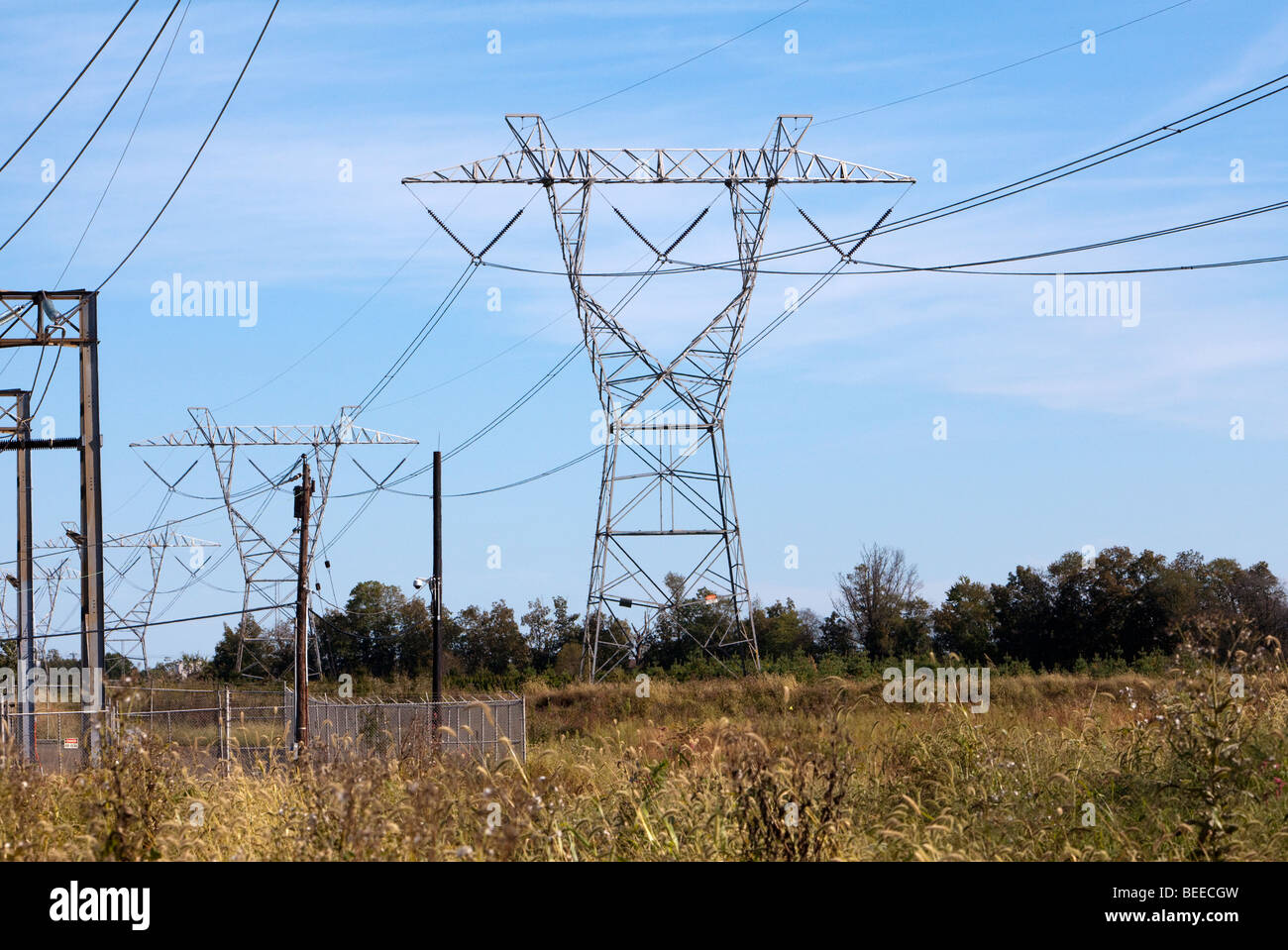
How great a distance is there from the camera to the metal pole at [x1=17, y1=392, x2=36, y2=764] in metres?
24.4

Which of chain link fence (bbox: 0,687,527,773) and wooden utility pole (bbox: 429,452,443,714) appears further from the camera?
wooden utility pole (bbox: 429,452,443,714)

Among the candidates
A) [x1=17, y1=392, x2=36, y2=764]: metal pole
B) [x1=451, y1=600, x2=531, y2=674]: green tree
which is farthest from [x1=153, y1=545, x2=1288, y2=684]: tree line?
[x1=17, y1=392, x2=36, y2=764]: metal pole

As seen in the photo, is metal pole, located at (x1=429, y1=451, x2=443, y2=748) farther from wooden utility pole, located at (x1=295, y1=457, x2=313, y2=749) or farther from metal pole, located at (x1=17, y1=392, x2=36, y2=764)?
metal pole, located at (x1=17, y1=392, x2=36, y2=764)

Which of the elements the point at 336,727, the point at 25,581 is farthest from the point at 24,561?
the point at 336,727

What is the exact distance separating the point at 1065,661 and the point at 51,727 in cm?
3879

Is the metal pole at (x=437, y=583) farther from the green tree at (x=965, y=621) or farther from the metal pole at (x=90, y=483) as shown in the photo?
the green tree at (x=965, y=621)

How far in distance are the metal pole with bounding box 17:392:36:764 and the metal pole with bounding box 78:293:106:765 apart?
7.69ft

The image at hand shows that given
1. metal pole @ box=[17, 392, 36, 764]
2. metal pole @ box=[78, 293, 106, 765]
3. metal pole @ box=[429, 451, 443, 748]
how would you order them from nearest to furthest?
metal pole @ box=[78, 293, 106, 765], metal pole @ box=[17, 392, 36, 764], metal pole @ box=[429, 451, 443, 748]

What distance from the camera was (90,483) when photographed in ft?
76.2

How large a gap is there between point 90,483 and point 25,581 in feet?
10.8

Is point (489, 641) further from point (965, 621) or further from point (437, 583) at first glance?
point (437, 583)

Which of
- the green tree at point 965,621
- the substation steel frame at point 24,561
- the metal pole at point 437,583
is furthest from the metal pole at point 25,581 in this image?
the green tree at point 965,621

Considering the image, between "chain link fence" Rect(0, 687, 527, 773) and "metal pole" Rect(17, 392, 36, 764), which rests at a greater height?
"metal pole" Rect(17, 392, 36, 764)
